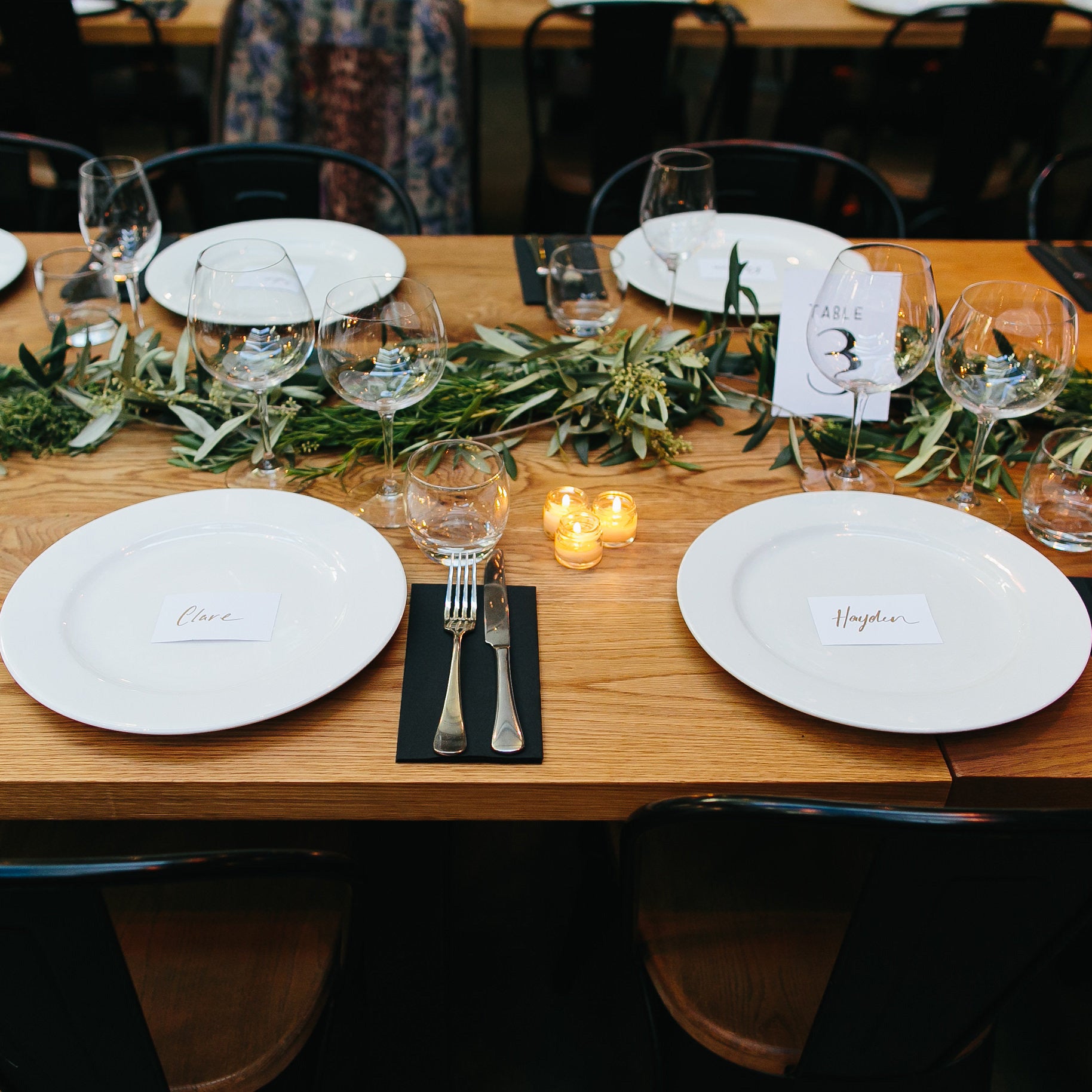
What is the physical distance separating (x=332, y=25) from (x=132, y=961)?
2446 millimetres

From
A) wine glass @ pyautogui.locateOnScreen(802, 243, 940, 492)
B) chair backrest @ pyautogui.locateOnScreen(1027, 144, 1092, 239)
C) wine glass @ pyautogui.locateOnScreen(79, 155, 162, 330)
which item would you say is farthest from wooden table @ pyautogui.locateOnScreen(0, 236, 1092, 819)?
chair backrest @ pyautogui.locateOnScreen(1027, 144, 1092, 239)

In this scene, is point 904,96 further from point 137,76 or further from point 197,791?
point 197,791

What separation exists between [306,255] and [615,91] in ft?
4.54

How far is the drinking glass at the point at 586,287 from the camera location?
144cm

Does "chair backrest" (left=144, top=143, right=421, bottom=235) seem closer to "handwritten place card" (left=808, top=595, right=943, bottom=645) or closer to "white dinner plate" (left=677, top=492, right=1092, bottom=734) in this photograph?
"white dinner plate" (left=677, top=492, right=1092, bottom=734)

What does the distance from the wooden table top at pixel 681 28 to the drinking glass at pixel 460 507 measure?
7.63ft

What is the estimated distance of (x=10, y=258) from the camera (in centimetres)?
165

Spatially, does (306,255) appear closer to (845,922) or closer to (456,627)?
(456,627)

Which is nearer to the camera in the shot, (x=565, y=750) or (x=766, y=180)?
(x=565, y=750)

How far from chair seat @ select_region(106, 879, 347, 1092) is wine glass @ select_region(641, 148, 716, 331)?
0.95m

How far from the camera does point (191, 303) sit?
1125 mm

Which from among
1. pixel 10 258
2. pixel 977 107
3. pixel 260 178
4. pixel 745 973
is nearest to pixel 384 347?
pixel 745 973

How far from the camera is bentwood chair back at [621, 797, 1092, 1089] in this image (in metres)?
0.77

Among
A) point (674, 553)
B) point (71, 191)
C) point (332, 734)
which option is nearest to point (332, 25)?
point (71, 191)
